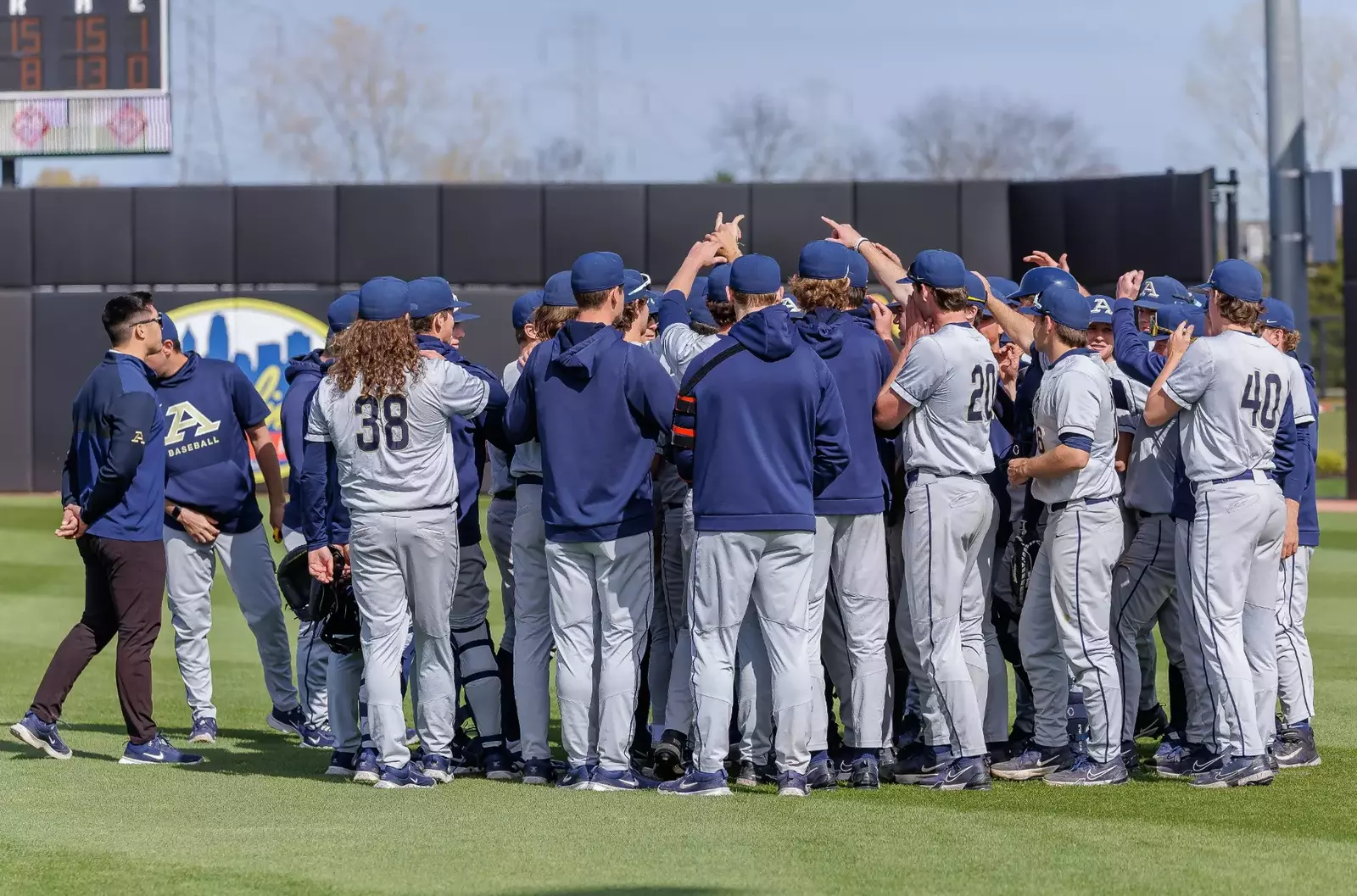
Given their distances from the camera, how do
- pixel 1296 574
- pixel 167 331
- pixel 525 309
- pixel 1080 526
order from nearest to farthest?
pixel 1080 526 < pixel 1296 574 < pixel 525 309 < pixel 167 331

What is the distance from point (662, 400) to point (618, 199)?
1686cm

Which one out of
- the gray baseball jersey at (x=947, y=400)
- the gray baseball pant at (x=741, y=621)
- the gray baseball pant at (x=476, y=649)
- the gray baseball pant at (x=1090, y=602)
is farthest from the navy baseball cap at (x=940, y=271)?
the gray baseball pant at (x=476, y=649)

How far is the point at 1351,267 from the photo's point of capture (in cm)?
2053

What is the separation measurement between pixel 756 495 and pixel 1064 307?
148 centimetres

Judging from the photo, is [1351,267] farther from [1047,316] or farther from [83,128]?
[83,128]

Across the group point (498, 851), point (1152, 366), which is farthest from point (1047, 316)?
point (498, 851)

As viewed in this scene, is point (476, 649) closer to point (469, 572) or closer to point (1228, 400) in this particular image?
point (469, 572)

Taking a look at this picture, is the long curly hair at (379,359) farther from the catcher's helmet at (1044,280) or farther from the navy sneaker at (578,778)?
the catcher's helmet at (1044,280)

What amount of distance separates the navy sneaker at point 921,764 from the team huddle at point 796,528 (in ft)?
0.05

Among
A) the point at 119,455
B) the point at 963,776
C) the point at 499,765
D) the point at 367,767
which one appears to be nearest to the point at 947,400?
the point at 963,776

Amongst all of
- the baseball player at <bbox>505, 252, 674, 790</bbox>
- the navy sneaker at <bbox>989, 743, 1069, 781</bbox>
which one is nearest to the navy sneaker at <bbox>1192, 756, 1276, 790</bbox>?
the navy sneaker at <bbox>989, 743, 1069, 781</bbox>

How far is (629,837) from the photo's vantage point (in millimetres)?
5270

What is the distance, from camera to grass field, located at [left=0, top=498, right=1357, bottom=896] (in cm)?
468

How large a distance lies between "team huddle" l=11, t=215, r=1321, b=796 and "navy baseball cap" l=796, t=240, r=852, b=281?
0.01 meters
